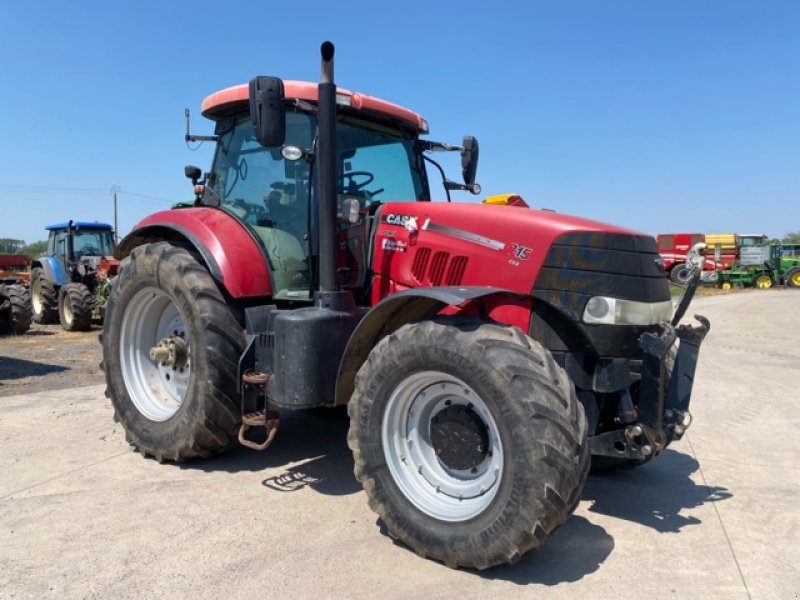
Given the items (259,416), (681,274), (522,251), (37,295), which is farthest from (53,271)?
(681,274)

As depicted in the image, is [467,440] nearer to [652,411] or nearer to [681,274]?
[652,411]

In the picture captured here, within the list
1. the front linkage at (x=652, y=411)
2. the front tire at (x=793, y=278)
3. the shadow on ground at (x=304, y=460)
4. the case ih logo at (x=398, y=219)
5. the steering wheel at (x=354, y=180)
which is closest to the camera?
the front linkage at (x=652, y=411)

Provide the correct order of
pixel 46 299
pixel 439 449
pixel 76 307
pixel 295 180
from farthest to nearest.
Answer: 1. pixel 46 299
2. pixel 76 307
3. pixel 295 180
4. pixel 439 449

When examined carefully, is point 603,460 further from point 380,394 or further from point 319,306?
point 319,306

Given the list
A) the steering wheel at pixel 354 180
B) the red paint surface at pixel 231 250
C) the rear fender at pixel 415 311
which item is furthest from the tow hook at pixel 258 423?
the steering wheel at pixel 354 180

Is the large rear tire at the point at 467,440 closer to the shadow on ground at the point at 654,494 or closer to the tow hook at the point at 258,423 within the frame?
the tow hook at the point at 258,423

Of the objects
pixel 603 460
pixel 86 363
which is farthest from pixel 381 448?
pixel 86 363

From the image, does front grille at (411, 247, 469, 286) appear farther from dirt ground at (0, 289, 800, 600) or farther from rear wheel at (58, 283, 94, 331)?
rear wheel at (58, 283, 94, 331)

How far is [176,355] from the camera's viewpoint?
4.49 m

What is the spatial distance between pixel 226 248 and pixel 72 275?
40.2 ft

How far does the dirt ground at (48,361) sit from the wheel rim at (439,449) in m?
5.38

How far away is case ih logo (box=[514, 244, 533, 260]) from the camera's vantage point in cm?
324

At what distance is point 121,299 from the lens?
15.5ft

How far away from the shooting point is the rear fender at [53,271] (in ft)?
47.5
